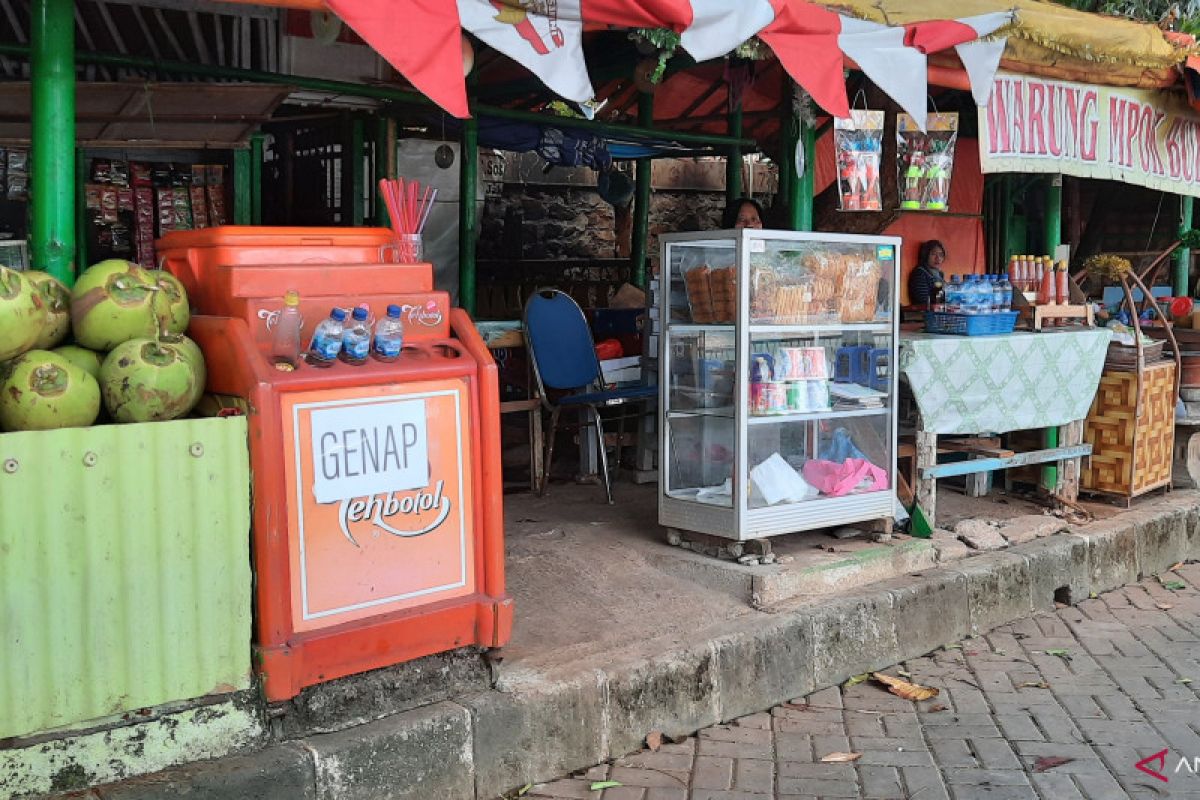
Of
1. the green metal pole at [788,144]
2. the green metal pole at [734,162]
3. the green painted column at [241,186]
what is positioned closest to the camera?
the green metal pole at [788,144]

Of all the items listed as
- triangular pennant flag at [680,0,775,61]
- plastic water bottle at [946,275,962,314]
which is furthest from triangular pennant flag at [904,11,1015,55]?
plastic water bottle at [946,275,962,314]

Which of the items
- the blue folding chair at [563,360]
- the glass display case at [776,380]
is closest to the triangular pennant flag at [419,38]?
the glass display case at [776,380]

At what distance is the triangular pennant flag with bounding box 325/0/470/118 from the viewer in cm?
331

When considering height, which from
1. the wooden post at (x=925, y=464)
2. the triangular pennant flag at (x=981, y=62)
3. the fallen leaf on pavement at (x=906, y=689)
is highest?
the triangular pennant flag at (x=981, y=62)

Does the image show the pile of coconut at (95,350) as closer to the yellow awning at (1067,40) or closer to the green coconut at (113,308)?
the green coconut at (113,308)

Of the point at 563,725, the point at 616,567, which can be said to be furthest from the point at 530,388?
the point at 563,725

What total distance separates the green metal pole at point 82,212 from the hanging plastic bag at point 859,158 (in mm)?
4488

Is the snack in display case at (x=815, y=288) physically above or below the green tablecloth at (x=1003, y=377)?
Answer: above

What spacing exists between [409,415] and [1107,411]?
4.98 m

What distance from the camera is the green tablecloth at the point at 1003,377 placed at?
563 cm

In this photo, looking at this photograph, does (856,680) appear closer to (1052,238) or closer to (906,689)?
(906,689)

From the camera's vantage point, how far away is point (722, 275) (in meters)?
4.88

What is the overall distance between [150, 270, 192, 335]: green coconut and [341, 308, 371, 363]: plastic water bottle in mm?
469

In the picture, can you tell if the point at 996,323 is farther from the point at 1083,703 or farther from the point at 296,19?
the point at 296,19
